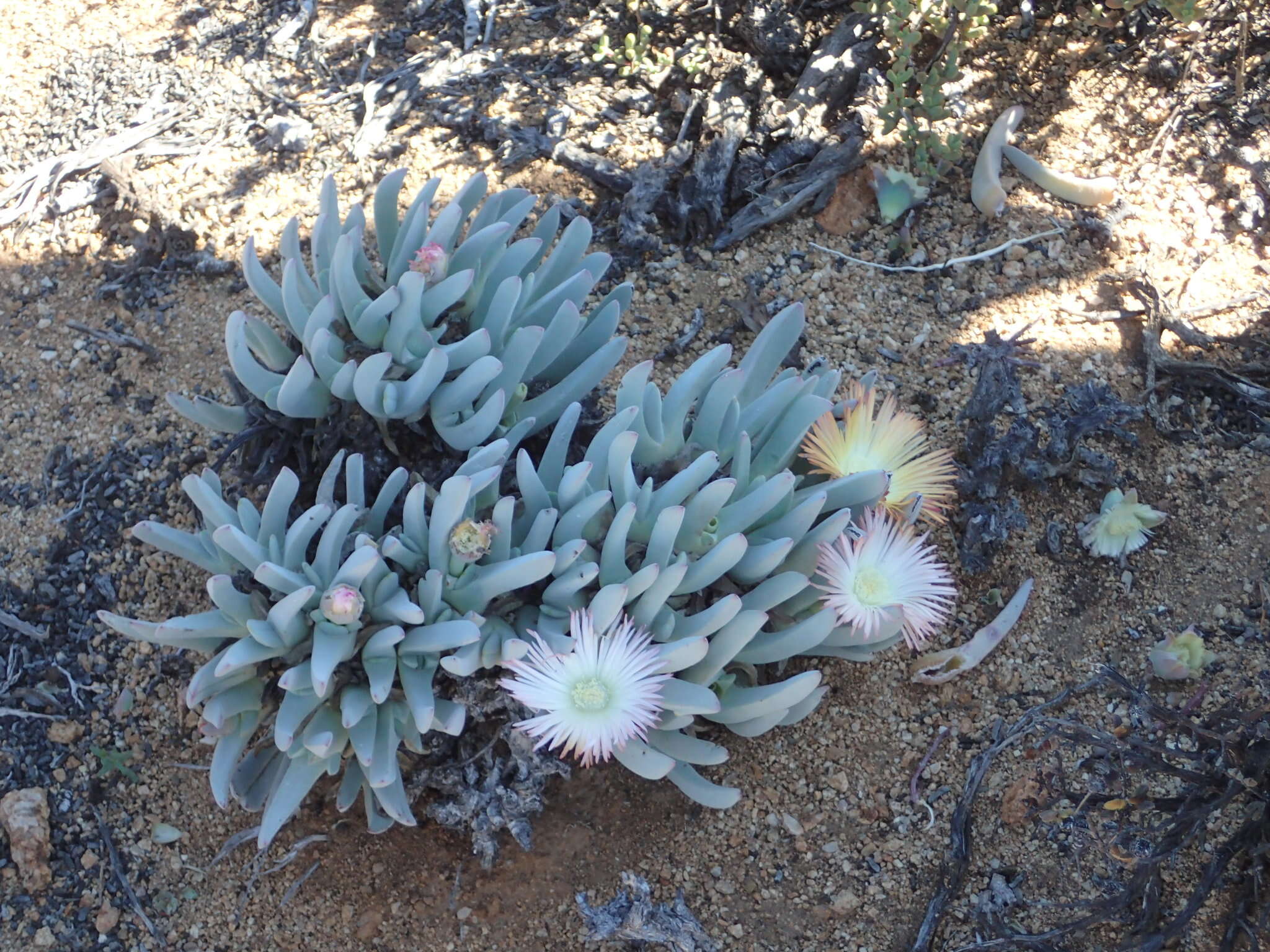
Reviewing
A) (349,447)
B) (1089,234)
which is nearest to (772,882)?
(349,447)

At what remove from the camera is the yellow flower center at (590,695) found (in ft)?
5.67

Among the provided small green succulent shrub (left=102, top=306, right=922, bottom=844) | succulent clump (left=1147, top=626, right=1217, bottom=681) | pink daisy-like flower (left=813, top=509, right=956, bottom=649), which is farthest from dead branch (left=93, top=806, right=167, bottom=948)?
succulent clump (left=1147, top=626, right=1217, bottom=681)

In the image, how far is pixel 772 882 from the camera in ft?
6.75

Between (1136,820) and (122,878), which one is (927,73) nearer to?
(1136,820)

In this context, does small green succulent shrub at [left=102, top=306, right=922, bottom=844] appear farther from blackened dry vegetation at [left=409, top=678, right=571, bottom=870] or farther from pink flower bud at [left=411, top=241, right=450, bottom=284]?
pink flower bud at [left=411, top=241, right=450, bottom=284]

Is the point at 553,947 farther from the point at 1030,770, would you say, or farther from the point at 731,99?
the point at 731,99

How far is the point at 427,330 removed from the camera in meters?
2.14

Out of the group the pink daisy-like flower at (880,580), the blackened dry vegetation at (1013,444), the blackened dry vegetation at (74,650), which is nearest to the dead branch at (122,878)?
the blackened dry vegetation at (74,650)

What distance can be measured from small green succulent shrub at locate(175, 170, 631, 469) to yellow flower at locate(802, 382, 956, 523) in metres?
0.42

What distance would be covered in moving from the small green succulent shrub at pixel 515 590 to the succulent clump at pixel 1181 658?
60 centimetres

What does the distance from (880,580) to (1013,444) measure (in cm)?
72

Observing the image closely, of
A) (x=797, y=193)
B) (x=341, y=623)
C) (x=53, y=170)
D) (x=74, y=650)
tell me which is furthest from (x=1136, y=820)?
(x=53, y=170)

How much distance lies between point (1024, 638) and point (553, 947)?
113 centimetres

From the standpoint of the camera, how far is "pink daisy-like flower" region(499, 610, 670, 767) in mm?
1704
